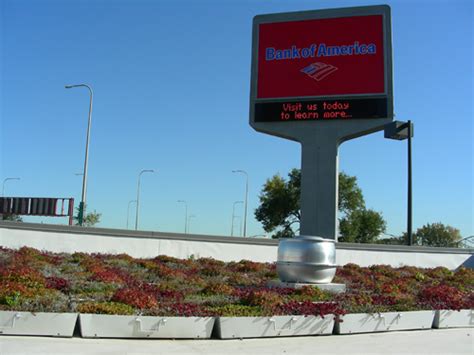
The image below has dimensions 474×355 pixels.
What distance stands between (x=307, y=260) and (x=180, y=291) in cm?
318

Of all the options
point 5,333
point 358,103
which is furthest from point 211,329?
point 358,103

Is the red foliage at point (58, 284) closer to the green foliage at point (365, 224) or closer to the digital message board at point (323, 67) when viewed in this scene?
the digital message board at point (323, 67)

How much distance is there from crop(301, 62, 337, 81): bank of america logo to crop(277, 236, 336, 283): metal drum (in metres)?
10.5

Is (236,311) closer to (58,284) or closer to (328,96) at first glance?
(58,284)

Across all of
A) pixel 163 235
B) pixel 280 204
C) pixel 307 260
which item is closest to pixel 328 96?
pixel 163 235

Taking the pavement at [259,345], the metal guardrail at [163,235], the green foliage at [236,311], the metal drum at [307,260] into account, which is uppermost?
the metal guardrail at [163,235]

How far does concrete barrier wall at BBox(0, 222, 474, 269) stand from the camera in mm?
17561

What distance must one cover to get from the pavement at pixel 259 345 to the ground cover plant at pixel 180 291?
2.26ft

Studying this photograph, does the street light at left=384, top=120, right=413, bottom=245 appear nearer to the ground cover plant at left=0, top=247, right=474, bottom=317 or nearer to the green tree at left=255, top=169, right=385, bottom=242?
the ground cover plant at left=0, top=247, right=474, bottom=317

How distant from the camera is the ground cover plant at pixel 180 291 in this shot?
8430 millimetres

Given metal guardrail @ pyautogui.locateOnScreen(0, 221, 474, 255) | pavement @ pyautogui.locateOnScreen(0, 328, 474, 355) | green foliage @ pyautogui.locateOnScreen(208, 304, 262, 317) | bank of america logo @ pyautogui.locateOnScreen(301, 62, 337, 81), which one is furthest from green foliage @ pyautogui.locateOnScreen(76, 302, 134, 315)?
bank of america logo @ pyautogui.locateOnScreen(301, 62, 337, 81)

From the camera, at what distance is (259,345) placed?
298 inches

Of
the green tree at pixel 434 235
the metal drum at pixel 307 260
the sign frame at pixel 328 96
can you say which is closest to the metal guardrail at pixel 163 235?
the sign frame at pixel 328 96

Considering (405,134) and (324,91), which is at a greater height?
(324,91)
